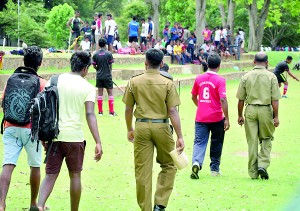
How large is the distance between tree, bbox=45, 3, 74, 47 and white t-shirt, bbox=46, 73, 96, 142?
39.4 metres

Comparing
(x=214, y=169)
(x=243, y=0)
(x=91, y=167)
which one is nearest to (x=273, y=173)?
(x=214, y=169)

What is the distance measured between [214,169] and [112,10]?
73.1 metres

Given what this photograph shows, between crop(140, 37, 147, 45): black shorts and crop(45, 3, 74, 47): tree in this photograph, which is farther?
crop(45, 3, 74, 47): tree

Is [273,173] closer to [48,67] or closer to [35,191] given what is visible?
[35,191]

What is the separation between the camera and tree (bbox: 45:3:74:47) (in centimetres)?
4519

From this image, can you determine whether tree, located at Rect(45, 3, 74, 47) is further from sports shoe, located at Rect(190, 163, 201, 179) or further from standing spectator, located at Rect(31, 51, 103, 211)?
standing spectator, located at Rect(31, 51, 103, 211)

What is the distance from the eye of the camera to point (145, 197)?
267 inches

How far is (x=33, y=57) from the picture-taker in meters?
6.55

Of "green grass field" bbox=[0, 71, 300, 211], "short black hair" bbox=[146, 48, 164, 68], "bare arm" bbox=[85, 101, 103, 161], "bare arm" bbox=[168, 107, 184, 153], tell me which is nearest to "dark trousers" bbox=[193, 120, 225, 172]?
"green grass field" bbox=[0, 71, 300, 211]

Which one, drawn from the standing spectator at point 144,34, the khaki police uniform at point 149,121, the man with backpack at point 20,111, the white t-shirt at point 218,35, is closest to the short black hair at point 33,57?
the man with backpack at point 20,111

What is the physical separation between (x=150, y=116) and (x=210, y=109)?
2704mm

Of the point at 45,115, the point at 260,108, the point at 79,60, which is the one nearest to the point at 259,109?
the point at 260,108

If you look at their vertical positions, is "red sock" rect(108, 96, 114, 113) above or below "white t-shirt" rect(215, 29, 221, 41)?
below

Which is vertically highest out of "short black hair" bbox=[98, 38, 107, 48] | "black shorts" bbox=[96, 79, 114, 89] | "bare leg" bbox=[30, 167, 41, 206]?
"short black hair" bbox=[98, 38, 107, 48]
